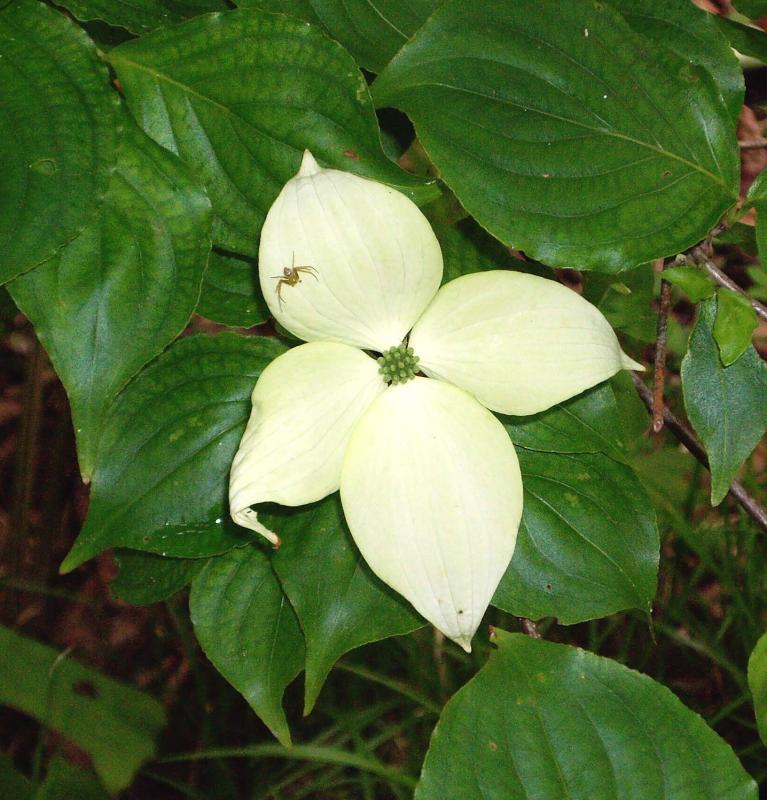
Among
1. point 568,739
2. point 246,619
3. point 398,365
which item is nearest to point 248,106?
point 398,365

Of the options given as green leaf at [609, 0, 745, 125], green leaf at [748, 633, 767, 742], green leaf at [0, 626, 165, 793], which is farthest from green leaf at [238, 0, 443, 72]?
green leaf at [0, 626, 165, 793]

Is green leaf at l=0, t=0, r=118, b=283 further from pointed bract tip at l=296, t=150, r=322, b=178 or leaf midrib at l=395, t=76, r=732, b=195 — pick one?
leaf midrib at l=395, t=76, r=732, b=195

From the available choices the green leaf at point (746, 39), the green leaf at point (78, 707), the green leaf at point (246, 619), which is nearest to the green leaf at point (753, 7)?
the green leaf at point (746, 39)

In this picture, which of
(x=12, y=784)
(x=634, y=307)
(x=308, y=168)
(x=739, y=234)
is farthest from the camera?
(x=12, y=784)

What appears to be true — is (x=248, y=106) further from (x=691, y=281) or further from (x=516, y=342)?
(x=691, y=281)

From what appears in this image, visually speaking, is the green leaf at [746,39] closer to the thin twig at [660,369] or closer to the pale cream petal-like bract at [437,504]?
the thin twig at [660,369]

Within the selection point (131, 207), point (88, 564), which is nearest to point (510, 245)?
point (131, 207)

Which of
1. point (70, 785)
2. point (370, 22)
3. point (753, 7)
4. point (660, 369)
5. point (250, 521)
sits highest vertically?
point (753, 7)

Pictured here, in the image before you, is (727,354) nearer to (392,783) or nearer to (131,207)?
(131,207)
